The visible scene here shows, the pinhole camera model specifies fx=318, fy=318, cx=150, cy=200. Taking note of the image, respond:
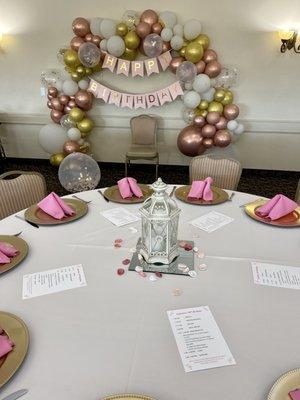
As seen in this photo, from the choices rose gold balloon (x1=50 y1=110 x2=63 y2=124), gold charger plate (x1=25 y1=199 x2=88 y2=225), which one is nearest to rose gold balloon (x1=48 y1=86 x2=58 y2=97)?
rose gold balloon (x1=50 y1=110 x2=63 y2=124)

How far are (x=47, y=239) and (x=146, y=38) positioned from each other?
312cm

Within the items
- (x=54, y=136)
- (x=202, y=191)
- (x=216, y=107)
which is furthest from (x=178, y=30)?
(x=202, y=191)

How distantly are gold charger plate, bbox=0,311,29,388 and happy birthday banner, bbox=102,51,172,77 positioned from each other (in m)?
3.67

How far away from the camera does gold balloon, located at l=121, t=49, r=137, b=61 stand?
3916 mm

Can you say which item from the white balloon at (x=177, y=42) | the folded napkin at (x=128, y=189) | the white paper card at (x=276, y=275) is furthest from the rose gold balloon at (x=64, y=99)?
the white paper card at (x=276, y=275)

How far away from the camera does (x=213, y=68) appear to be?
3771 mm

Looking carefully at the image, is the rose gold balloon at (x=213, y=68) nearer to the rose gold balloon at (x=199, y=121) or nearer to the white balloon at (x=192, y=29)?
the white balloon at (x=192, y=29)

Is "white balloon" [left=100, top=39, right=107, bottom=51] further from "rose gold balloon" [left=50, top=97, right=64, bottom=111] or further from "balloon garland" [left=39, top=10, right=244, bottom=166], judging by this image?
"rose gold balloon" [left=50, top=97, right=64, bottom=111]

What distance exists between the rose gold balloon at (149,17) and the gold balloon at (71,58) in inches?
36.0

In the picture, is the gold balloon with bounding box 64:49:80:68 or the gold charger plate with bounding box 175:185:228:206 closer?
the gold charger plate with bounding box 175:185:228:206

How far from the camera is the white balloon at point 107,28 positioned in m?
3.81

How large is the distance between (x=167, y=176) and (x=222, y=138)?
97 cm

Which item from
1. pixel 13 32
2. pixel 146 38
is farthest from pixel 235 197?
pixel 13 32

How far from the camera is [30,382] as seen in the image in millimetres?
757
